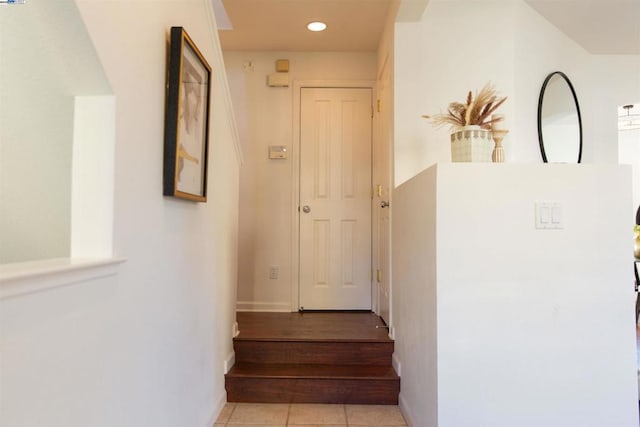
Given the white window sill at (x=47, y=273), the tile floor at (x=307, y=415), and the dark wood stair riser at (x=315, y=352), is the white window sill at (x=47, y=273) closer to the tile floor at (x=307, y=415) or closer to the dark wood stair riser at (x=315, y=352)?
the tile floor at (x=307, y=415)

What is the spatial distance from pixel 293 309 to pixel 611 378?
2374 millimetres

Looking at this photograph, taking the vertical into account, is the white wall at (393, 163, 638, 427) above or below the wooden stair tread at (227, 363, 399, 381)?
above

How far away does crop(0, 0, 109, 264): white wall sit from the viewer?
0.90 metres

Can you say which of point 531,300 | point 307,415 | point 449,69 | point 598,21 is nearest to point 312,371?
point 307,415

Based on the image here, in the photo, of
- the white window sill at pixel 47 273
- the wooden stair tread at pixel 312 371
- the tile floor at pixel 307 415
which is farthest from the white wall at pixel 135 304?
the wooden stair tread at pixel 312 371

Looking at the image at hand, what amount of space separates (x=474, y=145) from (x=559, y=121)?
5.24ft

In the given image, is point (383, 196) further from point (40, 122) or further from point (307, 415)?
point (40, 122)

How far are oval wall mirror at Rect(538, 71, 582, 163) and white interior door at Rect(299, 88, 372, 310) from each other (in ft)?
4.58

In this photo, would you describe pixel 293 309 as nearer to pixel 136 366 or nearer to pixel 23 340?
pixel 136 366

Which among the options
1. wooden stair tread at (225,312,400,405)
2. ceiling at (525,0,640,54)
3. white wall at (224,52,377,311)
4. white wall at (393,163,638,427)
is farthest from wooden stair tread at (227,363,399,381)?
ceiling at (525,0,640,54)

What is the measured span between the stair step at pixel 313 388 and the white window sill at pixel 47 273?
1.53 metres

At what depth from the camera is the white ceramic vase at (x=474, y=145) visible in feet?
5.48

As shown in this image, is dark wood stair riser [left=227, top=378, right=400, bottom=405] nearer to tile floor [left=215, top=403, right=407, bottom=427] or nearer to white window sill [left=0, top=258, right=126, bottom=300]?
tile floor [left=215, top=403, right=407, bottom=427]

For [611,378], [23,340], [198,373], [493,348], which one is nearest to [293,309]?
[198,373]
